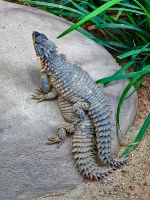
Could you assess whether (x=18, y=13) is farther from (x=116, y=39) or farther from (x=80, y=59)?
(x=116, y=39)

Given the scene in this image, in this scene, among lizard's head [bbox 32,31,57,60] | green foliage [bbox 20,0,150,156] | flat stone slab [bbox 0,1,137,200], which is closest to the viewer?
flat stone slab [bbox 0,1,137,200]

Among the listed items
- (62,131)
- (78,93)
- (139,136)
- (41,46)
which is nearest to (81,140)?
(62,131)

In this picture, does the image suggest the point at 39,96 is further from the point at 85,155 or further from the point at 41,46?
the point at 85,155

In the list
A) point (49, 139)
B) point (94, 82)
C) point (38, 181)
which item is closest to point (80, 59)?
point (94, 82)

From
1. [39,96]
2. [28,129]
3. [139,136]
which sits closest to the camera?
[28,129]

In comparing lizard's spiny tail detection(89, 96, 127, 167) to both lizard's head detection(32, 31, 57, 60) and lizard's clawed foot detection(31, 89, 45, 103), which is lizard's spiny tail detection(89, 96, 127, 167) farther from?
lizard's head detection(32, 31, 57, 60)

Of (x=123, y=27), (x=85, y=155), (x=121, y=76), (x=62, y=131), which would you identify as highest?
(x=123, y=27)

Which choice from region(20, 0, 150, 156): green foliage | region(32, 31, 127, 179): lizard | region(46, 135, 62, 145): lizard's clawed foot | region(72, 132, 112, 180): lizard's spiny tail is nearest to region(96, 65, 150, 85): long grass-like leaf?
region(32, 31, 127, 179): lizard
